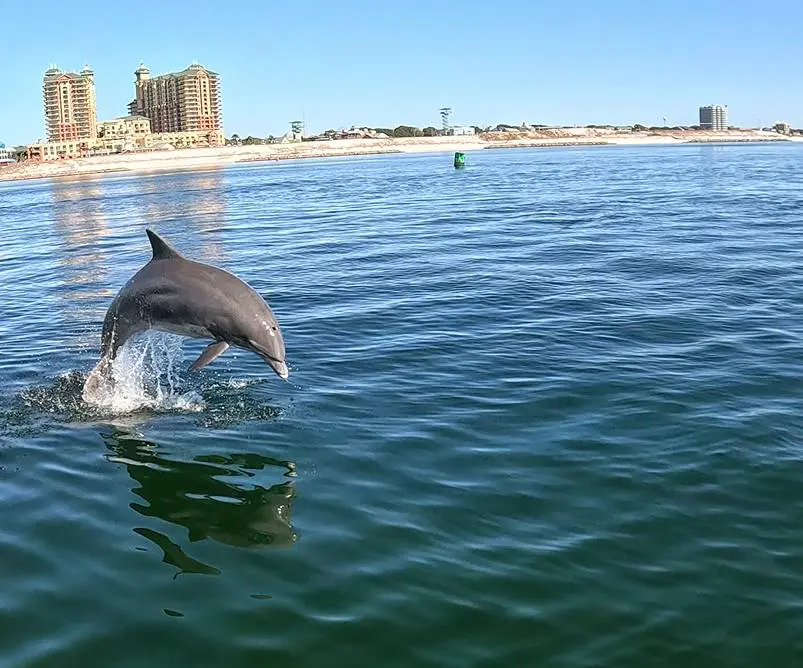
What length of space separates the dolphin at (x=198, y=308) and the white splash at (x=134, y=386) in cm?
47

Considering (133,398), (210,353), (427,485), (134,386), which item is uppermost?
(210,353)

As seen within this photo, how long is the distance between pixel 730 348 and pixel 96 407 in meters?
9.69

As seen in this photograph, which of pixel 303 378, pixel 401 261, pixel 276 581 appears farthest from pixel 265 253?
pixel 276 581

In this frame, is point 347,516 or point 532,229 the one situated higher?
point 532,229

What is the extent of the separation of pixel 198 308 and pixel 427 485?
12.0 ft

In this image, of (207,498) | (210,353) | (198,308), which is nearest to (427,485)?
(207,498)

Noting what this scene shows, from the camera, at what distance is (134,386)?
12.1 meters

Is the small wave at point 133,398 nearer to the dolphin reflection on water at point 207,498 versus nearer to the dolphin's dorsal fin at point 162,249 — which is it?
the dolphin reflection on water at point 207,498

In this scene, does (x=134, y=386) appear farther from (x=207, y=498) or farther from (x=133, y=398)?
(x=207, y=498)

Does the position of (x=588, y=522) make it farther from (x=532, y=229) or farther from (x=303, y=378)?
(x=532, y=229)

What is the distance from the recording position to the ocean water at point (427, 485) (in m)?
6.20

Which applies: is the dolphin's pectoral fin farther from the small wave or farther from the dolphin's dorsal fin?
the dolphin's dorsal fin

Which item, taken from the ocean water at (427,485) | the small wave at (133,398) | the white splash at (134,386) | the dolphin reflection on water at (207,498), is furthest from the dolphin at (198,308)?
the dolphin reflection on water at (207,498)

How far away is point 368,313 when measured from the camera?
679 inches
